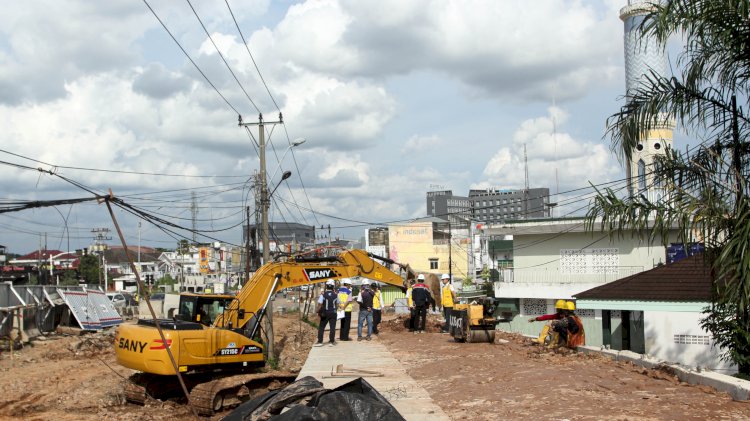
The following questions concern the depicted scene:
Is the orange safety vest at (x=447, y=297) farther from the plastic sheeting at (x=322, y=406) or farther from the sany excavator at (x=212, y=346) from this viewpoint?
the plastic sheeting at (x=322, y=406)

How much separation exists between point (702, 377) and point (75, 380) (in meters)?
16.9

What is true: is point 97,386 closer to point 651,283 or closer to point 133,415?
point 133,415

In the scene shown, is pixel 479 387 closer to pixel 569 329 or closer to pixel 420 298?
pixel 569 329

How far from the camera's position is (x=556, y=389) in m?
10.9

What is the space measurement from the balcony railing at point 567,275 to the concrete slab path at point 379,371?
1967 centimetres

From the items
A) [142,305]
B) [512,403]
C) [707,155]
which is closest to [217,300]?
[512,403]

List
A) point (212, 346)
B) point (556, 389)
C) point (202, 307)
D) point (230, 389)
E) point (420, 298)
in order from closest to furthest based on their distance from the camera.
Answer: point (556, 389) < point (230, 389) < point (212, 346) < point (202, 307) < point (420, 298)

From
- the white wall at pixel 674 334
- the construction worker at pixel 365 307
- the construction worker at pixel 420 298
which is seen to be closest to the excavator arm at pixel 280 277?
the construction worker at pixel 365 307

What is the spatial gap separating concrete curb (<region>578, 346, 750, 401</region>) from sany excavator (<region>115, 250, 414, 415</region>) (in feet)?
23.8

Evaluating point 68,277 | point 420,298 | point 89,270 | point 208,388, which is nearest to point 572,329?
point 420,298

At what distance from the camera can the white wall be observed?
2194 centimetres

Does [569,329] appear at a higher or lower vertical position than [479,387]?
higher

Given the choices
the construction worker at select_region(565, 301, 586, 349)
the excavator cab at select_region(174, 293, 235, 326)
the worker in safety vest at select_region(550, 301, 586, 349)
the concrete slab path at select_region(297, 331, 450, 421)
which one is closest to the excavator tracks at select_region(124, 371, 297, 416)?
the concrete slab path at select_region(297, 331, 450, 421)

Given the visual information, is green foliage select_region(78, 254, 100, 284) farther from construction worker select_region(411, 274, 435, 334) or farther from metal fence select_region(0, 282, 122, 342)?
construction worker select_region(411, 274, 435, 334)
